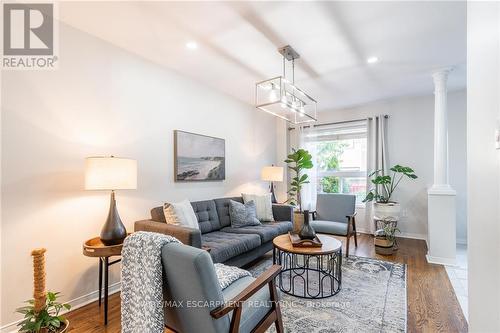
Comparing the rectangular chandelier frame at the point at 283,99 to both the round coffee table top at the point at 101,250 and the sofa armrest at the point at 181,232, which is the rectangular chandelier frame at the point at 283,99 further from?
the round coffee table top at the point at 101,250

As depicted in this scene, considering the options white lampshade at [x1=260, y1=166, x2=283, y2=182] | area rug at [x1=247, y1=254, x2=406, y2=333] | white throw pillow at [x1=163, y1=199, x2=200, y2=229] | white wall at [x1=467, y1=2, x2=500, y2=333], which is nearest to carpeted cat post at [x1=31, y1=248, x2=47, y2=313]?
white throw pillow at [x1=163, y1=199, x2=200, y2=229]

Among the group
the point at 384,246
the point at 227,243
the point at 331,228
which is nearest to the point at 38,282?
the point at 227,243

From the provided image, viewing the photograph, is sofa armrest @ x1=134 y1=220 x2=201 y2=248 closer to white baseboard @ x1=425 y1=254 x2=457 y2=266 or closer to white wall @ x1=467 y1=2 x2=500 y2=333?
white wall @ x1=467 y1=2 x2=500 y2=333

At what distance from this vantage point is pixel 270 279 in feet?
4.70

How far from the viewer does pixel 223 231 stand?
3180 millimetres

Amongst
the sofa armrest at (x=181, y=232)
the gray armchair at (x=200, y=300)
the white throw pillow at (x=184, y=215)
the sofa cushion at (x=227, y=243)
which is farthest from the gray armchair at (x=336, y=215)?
the gray armchair at (x=200, y=300)

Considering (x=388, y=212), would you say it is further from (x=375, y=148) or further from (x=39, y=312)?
(x=39, y=312)

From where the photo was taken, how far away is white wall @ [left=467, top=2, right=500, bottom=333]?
925 millimetres

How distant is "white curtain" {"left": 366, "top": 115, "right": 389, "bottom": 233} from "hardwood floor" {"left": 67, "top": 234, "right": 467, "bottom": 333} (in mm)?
1668

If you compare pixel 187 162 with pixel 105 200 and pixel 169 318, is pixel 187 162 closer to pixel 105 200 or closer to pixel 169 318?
pixel 105 200

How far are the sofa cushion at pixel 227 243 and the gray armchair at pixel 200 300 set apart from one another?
0.95 m

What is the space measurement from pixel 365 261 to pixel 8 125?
13.3ft

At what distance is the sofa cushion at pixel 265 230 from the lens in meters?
3.04

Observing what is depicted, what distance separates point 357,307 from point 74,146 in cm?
298
